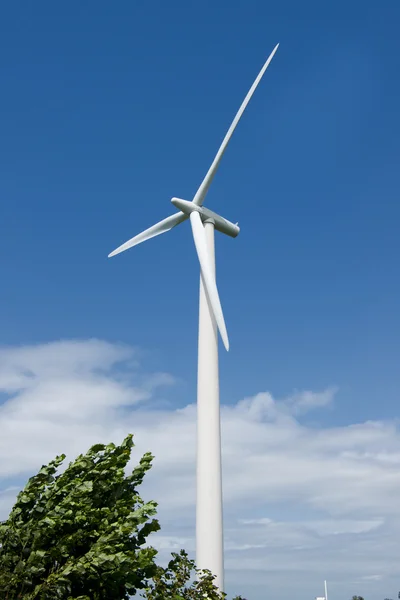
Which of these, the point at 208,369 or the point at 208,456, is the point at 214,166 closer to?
the point at 208,369

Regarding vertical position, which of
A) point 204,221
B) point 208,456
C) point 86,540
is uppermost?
point 204,221

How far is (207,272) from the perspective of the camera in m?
34.8

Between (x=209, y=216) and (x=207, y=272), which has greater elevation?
(x=209, y=216)

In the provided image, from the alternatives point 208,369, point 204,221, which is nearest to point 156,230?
point 204,221

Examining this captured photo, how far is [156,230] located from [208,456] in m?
15.4

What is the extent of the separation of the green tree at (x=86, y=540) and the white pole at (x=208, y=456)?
316cm

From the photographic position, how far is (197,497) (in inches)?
1207

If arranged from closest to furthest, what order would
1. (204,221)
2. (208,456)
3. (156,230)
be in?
(208,456), (204,221), (156,230)

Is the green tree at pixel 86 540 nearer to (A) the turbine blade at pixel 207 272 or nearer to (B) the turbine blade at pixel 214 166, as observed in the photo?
(A) the turbine blade at pixel 207 272

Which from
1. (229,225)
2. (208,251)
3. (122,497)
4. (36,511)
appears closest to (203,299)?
(208,251)

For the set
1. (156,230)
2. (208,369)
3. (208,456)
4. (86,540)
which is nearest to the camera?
(86,540)

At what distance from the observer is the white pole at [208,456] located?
1155 inches

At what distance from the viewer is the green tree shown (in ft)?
73.6

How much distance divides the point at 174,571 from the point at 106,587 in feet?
10.4
